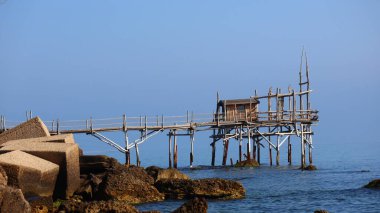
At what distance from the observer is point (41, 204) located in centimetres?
2052

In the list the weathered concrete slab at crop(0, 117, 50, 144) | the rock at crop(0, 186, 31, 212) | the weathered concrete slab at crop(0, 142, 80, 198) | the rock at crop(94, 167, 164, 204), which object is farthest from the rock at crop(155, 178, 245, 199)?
the rock at crop(0, 186, 31, 212)

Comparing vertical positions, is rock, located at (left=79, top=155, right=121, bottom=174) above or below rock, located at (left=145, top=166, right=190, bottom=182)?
above

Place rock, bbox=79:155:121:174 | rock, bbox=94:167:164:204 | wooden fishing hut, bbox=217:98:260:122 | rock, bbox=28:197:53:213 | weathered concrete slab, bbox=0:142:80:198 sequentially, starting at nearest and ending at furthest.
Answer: rock, bbox=28:197:53:213 < weathered concrete slab, bbox=0:142:80:198 < rock, bbox=94:167:164:204 < rock, bbox=79:155:121:174 < wooden fishing hut, bbox=217:98:260:122

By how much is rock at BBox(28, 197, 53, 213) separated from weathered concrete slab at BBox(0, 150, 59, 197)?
836mm

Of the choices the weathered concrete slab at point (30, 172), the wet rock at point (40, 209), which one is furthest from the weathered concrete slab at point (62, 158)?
the wet rock at point (40, 209)

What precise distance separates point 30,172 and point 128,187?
3.93 m

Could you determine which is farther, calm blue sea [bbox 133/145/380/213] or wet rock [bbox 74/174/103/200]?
calm blue sea [bbox 133/145/380/213]

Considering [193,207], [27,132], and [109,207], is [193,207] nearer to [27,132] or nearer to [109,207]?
[109,207]

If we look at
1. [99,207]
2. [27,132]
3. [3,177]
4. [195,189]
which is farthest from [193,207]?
[27,132]

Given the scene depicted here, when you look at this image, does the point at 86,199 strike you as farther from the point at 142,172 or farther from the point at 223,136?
the point at 223,136

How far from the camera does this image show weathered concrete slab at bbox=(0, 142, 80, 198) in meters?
23.2

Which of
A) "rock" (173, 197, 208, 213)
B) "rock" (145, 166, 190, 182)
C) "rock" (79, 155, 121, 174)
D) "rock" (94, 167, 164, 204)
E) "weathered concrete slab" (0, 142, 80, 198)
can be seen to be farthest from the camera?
"rock" (145, 166, 190, 182)

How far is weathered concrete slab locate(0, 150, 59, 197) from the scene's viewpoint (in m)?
21.4

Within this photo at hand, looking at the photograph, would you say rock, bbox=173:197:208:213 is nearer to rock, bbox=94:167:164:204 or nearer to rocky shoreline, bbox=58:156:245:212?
rocky shoreline, bbox=58:156:245:212
